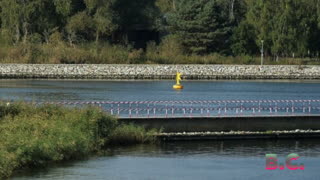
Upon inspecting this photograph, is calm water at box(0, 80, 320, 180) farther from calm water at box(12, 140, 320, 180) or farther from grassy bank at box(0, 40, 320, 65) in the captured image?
grassy bank at box(0, 40, 320, 65)

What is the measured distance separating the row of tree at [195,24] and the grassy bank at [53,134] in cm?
6727

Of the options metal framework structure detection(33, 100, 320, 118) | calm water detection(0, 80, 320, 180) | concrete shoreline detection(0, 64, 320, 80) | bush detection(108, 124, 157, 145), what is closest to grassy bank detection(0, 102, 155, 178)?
bush detection(108, 124, 157, 145)

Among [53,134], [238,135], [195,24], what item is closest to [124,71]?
[195,24]

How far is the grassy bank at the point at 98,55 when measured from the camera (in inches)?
4360

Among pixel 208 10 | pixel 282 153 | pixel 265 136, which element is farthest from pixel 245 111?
pixel 208 10

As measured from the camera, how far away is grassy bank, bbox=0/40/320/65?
111 metres

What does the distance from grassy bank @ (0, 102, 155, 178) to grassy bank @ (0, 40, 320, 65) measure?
2636 inches

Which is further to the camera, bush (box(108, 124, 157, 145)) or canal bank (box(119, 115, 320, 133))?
canal bank (box(119, 115, 320, 133))

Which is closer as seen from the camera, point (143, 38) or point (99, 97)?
point (99, 97)

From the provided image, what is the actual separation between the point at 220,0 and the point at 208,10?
9.89m

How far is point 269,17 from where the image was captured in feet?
370

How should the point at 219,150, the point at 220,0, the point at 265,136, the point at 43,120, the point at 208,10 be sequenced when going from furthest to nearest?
1. the point at 220,0
2. the point at 208,10
3. the point at 265,136
4. the point at 219,150
5. the point at 43,120

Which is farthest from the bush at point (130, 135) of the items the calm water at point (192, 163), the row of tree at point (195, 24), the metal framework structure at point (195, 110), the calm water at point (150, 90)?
the row of tree at point (195, 24)

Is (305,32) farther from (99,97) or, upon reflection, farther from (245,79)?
(99,97)
